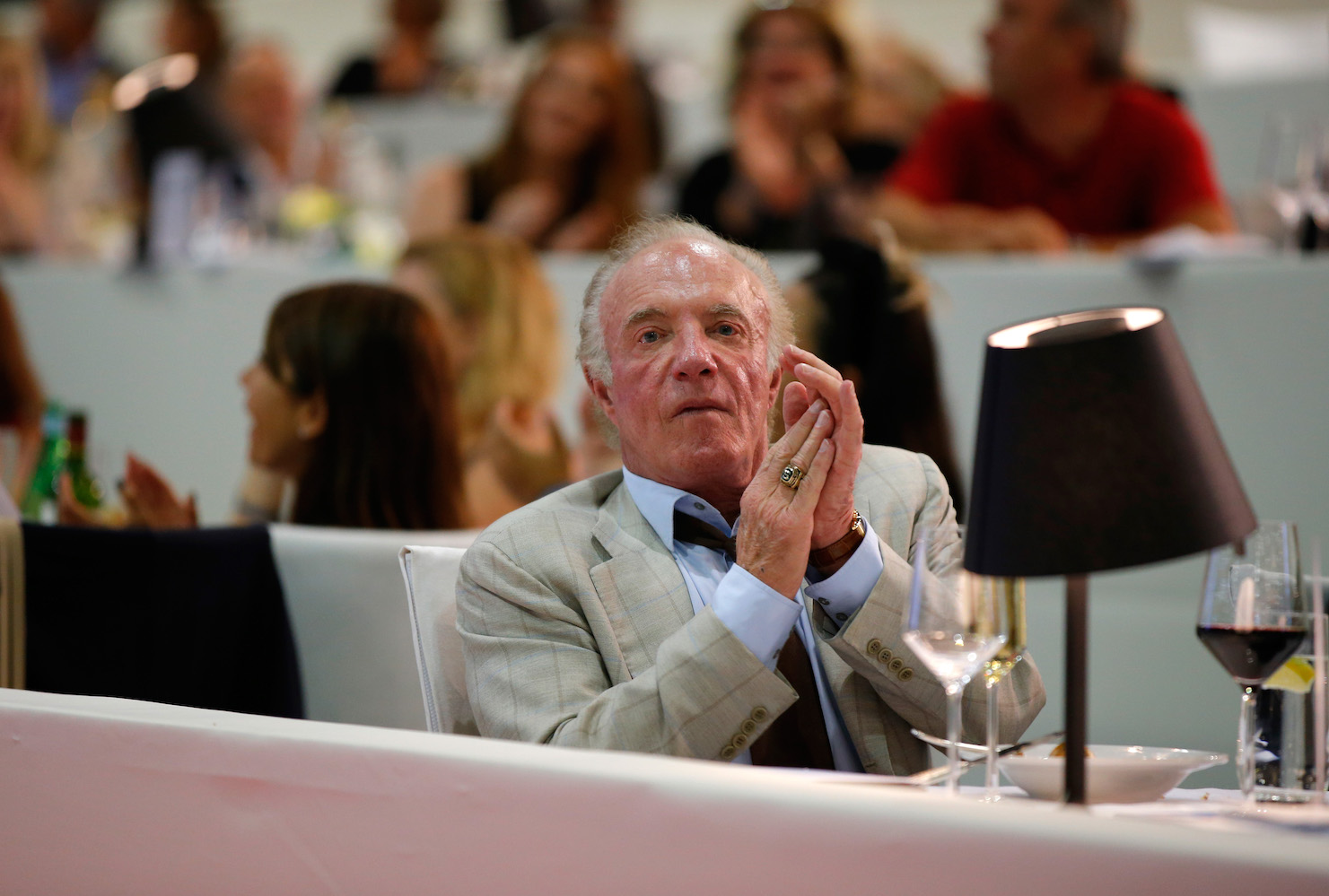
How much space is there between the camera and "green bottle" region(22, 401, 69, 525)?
2.79 meters

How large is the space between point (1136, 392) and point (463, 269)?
2.38 metres

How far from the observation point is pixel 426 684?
67.7 inches

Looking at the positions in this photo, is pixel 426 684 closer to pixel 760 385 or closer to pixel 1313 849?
pixel 760 385

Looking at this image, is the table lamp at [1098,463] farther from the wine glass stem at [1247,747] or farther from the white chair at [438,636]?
the white chair at [438,636]

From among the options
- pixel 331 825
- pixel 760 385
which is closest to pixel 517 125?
pixel 760 385

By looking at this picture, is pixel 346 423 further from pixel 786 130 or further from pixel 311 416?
pixel 786 130

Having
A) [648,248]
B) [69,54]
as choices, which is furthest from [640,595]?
[69,54]

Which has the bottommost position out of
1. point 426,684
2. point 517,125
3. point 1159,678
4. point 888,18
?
point 1159,678

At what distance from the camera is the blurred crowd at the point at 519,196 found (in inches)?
100

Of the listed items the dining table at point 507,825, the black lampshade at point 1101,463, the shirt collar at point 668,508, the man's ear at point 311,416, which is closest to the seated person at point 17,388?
the man's ear at point 311,416

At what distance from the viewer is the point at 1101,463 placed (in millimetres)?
1075

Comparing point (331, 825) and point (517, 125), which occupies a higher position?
point (517, 125)

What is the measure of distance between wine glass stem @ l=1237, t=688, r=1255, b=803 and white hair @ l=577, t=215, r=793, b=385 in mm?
642

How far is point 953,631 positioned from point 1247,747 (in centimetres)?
37
